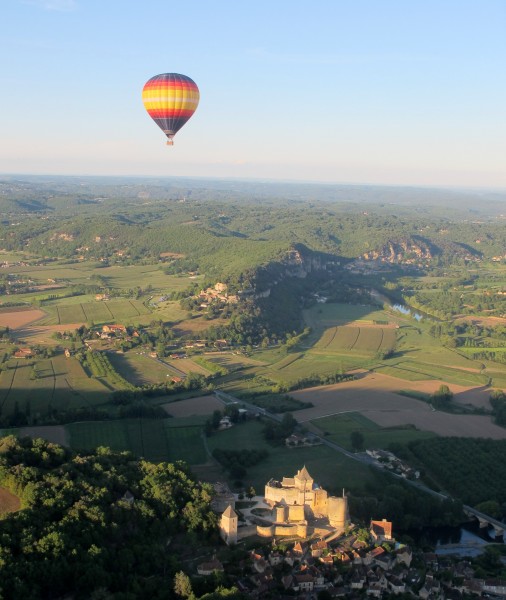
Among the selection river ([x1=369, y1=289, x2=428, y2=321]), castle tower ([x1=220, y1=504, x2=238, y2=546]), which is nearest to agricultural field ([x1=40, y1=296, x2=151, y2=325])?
river ([x1=369, y1=289, x2=428, y2=321])

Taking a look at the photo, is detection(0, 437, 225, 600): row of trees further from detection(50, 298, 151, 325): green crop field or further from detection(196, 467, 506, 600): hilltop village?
detection(50, 298, 151, 325): green crop field

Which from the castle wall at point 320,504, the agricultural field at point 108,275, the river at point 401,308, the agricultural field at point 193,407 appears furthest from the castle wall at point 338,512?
the agricultural field at point 108,275

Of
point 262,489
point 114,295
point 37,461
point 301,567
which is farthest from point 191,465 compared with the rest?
point 114,295

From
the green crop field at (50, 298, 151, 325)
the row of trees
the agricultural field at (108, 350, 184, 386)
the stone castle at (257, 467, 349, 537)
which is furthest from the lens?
the green crop field at (50, 298, 151, 325)

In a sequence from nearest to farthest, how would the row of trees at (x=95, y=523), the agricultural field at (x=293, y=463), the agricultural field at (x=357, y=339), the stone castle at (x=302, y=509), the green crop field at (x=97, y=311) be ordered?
the row of trees at (x=95, y=523) < the stone castle at (x=302, y=509) < the agricultural field at (x=293, y=463) < the agricultural field at (x=357, y=339) < the green crop field at (x=97, y=311)

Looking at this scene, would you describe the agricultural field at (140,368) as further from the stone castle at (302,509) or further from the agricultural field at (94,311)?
the stone castle at (302,509)

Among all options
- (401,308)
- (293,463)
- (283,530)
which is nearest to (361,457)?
(293,463)

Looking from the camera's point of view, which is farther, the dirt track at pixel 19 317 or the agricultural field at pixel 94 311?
the agricultural field at pixel 94 311
